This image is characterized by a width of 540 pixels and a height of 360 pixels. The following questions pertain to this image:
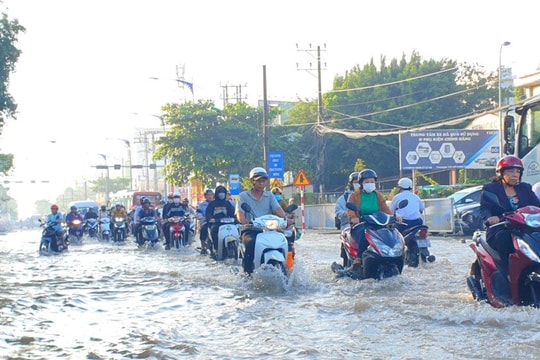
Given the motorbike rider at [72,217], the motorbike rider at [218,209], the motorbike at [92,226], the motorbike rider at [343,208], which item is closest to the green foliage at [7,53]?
the motorbike rider at [72,217]

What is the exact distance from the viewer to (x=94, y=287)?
38.2 feet

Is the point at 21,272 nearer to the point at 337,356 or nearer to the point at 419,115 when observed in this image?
the point at 337,356

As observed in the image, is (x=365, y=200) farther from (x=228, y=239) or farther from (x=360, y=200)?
(x=228, y=239)

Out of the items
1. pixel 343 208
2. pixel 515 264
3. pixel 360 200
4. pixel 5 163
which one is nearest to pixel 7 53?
pixel 343 208

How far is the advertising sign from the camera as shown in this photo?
3716 cm

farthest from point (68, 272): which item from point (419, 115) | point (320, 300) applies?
point (419, 115)

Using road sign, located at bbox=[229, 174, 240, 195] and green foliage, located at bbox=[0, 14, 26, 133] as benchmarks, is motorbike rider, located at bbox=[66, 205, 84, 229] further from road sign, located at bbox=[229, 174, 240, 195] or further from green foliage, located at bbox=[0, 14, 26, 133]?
road sign, located at bbox=[229, 174, 240, 195]

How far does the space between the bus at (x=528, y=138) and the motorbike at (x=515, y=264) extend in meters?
6.73

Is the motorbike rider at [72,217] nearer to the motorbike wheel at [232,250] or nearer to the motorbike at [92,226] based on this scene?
the motorbike at [92,226]

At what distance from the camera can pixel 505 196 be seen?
24.5 ft

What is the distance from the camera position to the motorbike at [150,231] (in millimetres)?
21672

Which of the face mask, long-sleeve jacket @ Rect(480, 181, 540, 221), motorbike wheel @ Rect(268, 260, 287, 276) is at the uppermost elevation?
the face mask

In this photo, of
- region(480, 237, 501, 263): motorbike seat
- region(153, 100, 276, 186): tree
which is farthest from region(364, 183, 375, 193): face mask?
region(153, 100, 276, 186): tree

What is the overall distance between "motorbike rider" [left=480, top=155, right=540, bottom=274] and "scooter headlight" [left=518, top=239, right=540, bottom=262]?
1.27 feet
